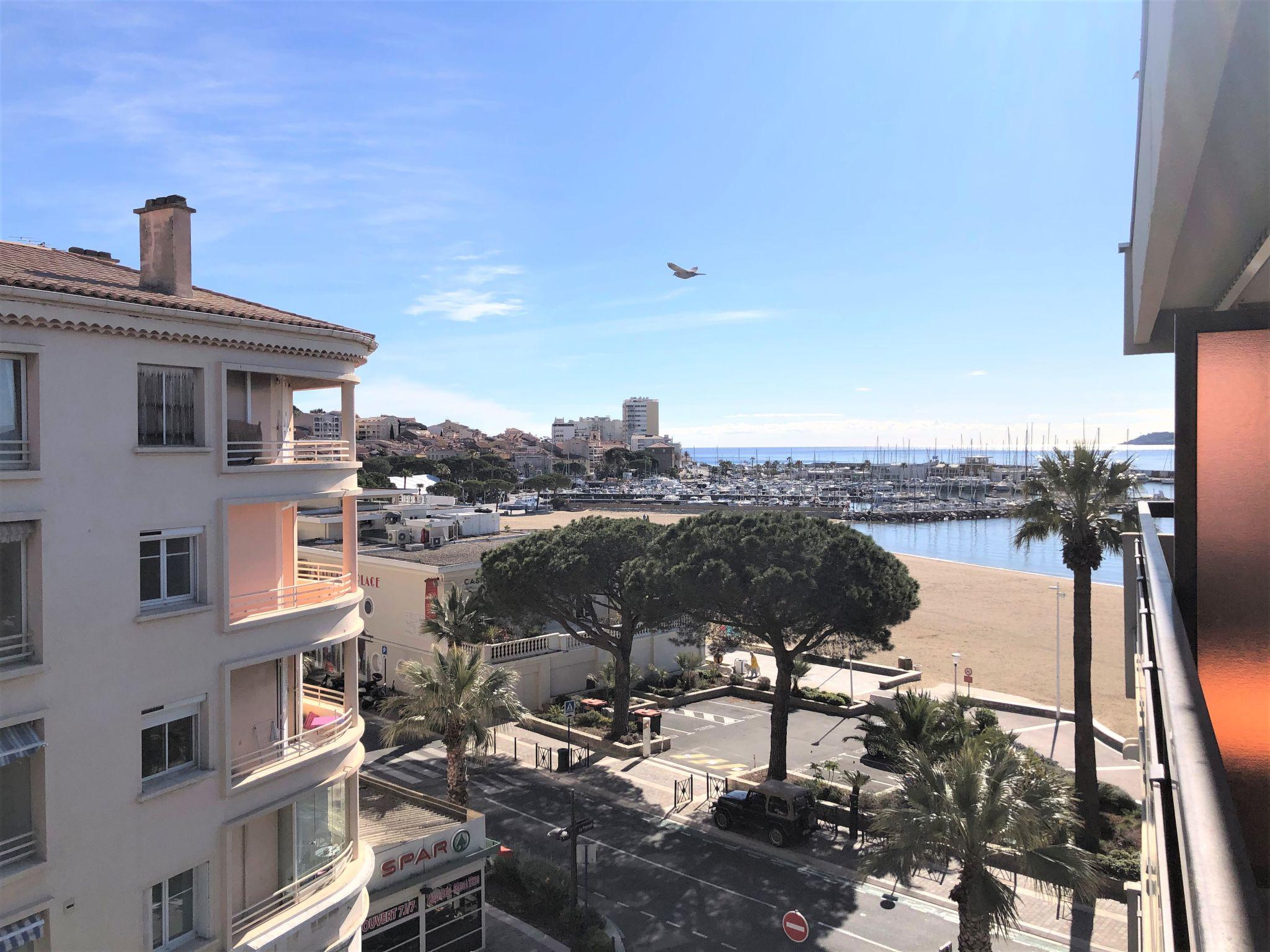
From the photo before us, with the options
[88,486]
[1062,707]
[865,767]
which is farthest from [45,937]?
[1062,707]

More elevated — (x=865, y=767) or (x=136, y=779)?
(x=136, y=779)

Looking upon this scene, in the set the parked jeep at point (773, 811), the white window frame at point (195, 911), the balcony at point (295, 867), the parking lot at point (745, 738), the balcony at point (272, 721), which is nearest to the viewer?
the white window frame at point (195, 911)

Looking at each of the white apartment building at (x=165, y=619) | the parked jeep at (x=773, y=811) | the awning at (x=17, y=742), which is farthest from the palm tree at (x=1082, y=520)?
the awning at (x=17, y=742)

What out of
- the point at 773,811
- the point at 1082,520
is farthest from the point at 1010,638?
the point at 773,811

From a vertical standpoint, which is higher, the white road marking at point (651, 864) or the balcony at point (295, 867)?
the balcony at point (295, 867)

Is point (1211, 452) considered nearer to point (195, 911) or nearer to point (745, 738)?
point (195, 911)

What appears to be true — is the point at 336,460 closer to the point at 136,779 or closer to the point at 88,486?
the point at 88,486

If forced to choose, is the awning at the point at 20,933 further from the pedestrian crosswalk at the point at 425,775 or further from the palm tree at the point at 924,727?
the pedestrian crosswalk at the point at 425,775
